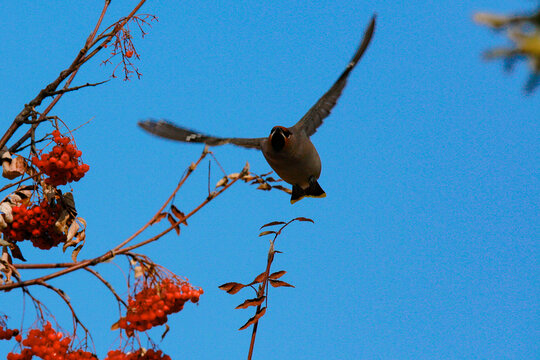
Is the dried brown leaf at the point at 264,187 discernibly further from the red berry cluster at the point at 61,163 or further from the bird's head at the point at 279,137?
the bird's head at the point at 279,137

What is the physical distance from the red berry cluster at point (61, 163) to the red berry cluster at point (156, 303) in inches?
31.1

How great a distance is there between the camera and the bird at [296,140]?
15.1 feet

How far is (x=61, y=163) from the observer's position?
10.8 ft

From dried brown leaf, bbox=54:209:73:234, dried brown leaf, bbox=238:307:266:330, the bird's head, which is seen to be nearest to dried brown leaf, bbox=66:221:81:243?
dried brown leaf, bbox=54:209:73:234

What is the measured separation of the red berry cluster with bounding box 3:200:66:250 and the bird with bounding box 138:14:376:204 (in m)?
1.33

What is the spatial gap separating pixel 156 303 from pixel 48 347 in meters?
0.55

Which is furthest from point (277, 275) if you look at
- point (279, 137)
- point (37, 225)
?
point (279, 137)

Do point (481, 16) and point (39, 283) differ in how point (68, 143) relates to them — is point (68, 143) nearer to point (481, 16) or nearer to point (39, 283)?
point (39, 283)

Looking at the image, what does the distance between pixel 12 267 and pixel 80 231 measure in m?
0.55

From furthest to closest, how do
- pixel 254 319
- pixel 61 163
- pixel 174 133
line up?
pixel 174 133
pixel 61 163
pixel 254 319

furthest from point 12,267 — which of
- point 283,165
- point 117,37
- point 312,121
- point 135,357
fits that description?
point 312,121

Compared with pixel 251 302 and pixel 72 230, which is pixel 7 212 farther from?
pixel 251 302

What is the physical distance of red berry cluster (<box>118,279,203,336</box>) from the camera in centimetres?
288

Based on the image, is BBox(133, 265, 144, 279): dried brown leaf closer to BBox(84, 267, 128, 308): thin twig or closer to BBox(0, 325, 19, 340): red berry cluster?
BBox(84, 267, 128, 308): thin twig
